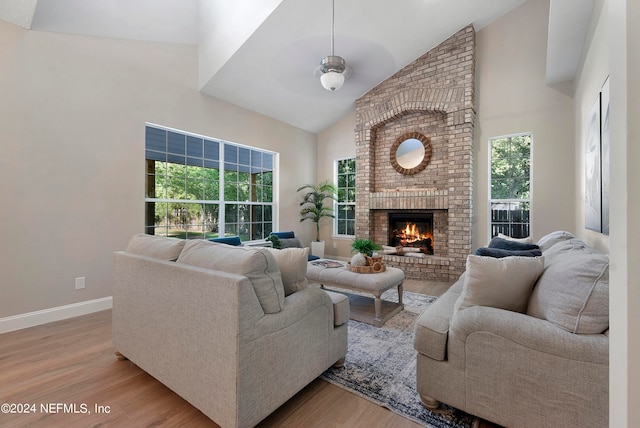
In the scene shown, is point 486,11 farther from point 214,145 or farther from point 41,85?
point 41,85

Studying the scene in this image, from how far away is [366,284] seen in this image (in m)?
2.88

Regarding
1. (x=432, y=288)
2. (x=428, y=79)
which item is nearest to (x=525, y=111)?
(x=428, y=79)

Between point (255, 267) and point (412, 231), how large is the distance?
4.58 m

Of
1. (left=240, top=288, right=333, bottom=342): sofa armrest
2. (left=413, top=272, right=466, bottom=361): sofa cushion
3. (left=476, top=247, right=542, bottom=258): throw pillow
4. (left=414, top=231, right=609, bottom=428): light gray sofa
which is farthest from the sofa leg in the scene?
(left=476, top=247, right=542, bottom=258): throw pillow

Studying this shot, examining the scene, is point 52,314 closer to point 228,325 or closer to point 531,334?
point 228,325

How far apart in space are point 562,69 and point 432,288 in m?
3.41

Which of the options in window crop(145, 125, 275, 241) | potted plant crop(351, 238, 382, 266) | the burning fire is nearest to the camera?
potted plant crop(351, 238, 382, 266)

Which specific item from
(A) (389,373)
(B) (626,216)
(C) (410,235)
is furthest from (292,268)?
(C) (410,235)

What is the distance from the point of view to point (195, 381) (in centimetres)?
152

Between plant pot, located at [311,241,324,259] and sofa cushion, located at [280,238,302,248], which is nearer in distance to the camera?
sofa cushion, located at [280,238,302,248]

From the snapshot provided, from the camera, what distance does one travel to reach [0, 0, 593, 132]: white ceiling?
303 centimetres

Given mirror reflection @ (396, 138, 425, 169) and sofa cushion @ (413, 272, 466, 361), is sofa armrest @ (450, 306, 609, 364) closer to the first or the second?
sofa cushion @ (413, 272, 466, 361)

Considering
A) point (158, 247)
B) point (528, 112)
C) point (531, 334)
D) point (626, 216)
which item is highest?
point (528, 112)

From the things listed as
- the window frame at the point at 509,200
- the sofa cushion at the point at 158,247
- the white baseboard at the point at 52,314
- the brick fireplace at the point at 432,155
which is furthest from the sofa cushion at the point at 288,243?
the window frame at the point at 509,200
